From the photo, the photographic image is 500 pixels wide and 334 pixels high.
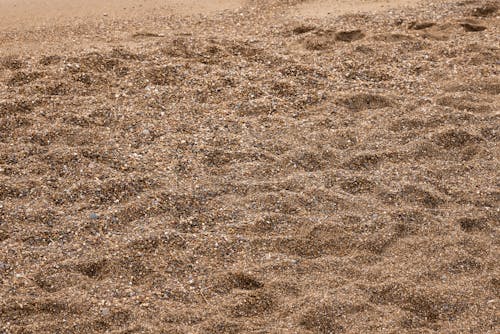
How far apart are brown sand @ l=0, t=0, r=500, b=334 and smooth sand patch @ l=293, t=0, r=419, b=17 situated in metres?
A: 0.13

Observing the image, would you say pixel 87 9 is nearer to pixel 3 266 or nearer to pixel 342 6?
pixel 342 6

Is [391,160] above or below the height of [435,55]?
below

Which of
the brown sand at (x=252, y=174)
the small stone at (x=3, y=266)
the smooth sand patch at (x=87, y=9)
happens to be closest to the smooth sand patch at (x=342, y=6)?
the brown sand at (x=252, y=174)

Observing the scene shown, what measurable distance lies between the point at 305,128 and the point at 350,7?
6.10ft

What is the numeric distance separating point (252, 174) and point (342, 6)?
2411mm

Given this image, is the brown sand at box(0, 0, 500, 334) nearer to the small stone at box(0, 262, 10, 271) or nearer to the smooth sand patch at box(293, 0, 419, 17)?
the small stone at box(0, 262, 10, 271)

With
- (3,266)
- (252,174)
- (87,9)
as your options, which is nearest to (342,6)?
(87,9)

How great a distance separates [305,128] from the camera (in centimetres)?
452

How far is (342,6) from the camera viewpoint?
6020mm

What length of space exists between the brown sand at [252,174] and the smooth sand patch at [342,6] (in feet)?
0.43

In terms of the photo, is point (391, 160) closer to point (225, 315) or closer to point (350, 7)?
point (225, 315)

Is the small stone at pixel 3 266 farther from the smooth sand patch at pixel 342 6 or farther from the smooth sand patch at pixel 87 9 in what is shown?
the smooth sand patch at pixel 342 6

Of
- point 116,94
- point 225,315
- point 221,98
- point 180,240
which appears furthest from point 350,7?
point 225,315

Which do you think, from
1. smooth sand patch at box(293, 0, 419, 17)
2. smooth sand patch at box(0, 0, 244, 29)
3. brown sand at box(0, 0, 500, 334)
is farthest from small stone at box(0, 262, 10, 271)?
smooth sand patch at box(293, 0, 419, 17)
